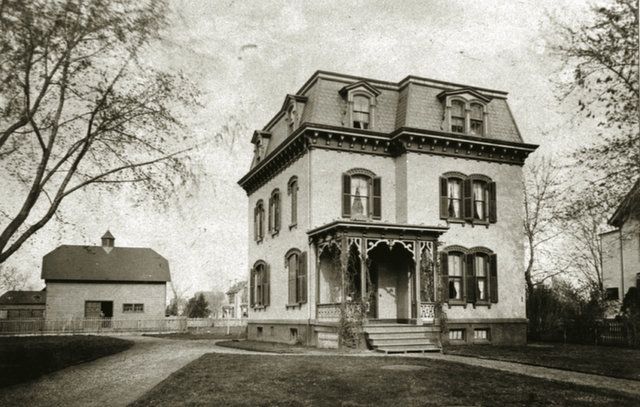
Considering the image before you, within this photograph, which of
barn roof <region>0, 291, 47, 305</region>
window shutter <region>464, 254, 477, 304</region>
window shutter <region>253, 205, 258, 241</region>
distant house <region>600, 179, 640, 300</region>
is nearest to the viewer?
window shutter <region>464, 254, 477, 304</region>

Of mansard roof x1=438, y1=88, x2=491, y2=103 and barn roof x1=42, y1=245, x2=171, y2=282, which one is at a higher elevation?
mansard roof x1=438, y1=88, x2=491, y2=103

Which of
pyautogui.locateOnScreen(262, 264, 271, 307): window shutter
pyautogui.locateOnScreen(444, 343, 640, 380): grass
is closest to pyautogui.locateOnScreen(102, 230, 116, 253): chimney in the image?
pyautogui.locateOnScreen(262, 264, 271, 307): window shutter

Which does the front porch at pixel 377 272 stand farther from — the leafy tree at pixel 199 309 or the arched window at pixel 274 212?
the leafy tree at pixel 199 309

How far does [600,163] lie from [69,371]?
13.5 metres

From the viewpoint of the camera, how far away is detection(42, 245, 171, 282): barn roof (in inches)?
1871

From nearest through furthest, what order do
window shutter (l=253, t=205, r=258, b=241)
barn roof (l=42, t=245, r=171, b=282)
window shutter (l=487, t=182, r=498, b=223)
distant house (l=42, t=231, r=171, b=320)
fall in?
window shutter (l=487, t=182, r=498, b=223), window shutter (l=253, t=205, r=258, b=241), distant house (l=42, t=231, r=171, b=320), barn roof (l=42, t=245, r=171, b=282)

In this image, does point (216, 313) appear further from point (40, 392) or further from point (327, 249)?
point (40, 392)

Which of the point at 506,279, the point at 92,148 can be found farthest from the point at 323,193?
the point at 92,148

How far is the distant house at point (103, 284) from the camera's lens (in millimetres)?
46812

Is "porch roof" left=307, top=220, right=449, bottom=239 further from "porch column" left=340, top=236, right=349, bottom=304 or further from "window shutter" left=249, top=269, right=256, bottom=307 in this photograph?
"window shutter" left=249, top=269, right=256, bottom=307

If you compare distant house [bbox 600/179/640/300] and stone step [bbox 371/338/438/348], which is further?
distant house [bbox 600/179/640/300]

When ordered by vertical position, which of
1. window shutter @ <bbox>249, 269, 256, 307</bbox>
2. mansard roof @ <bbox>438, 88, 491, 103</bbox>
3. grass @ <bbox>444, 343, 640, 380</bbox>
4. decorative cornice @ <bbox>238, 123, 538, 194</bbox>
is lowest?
grass @ <bbox>444, 343, 640, 380</bbox>

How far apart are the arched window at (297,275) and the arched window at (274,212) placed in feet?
6.65

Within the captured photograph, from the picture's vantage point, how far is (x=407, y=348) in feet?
58.7
